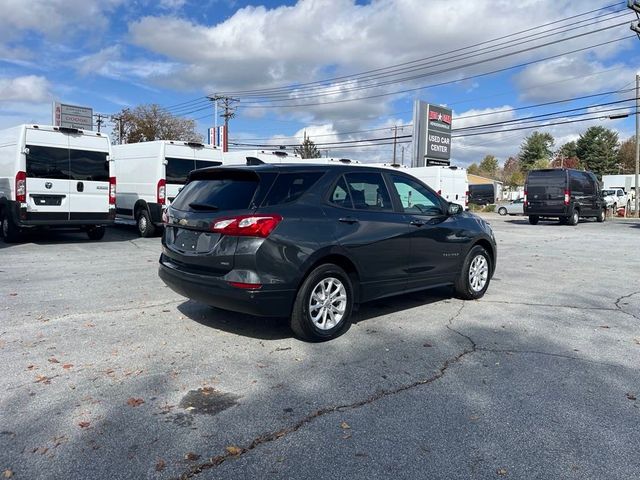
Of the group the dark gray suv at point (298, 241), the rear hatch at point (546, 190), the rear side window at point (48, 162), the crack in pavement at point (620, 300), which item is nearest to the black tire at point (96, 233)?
the rear side window at point (48, 162)

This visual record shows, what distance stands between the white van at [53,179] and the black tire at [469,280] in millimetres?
8952

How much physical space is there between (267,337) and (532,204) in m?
21.6

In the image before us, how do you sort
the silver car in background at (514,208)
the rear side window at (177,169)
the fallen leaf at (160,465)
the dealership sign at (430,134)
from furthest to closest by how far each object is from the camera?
the silver car in background at (514,208) → the dealership sign at (430,134) → the rear side window at (177,169) → the fallen leaf at (160,465)

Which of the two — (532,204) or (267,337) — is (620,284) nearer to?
(267,337)

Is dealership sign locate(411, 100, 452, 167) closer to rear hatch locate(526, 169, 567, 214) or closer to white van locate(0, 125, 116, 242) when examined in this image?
rear hatch locate(526, 169, 567, 214)

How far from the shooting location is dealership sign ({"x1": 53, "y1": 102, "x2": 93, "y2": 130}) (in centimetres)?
3975

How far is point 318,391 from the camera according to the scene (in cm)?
396

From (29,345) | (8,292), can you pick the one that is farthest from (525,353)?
(8,292)

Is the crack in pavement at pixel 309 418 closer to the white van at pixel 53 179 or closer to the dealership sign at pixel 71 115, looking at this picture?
the white van at pixel 53 179

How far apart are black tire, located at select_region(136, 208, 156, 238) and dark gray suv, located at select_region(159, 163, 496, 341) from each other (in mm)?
9064

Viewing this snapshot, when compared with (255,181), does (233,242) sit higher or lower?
lower

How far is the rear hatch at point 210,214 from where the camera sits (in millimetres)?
4848

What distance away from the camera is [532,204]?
24.2 meters

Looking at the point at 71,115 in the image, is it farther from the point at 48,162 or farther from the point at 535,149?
the point at 535,149
